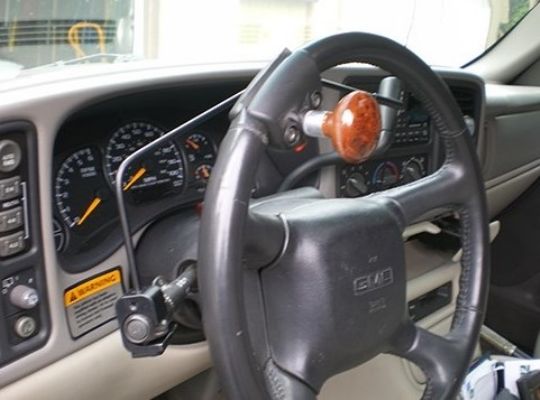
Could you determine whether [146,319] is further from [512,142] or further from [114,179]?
[512,142]

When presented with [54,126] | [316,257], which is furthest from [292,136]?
[54,126]

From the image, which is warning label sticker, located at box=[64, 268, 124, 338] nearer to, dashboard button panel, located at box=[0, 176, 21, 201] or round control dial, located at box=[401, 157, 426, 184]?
dashboard button panel, located at box=[0, 176, 21, 201]

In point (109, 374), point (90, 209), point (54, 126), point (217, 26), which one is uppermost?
point (54, 126)

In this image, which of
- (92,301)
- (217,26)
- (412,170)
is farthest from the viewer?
(217,26)

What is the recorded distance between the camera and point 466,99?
1.67 m

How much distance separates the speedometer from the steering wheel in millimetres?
196

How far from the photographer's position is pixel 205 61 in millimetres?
1185

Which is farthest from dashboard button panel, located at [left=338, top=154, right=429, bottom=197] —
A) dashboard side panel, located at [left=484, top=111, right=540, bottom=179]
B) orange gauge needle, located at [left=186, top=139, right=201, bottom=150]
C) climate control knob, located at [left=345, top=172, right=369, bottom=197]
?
dashboard side panel, located at [left=484, top=111, right=540, bottom=179]

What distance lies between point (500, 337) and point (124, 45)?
1.43m

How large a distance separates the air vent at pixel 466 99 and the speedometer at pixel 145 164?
2.52 ft

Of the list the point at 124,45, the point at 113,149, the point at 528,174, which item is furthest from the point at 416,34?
the point at 113,149

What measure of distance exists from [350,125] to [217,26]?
2399 millimetres

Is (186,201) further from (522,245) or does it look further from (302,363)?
(522,245)

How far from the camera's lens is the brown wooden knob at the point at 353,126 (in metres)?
0.70
